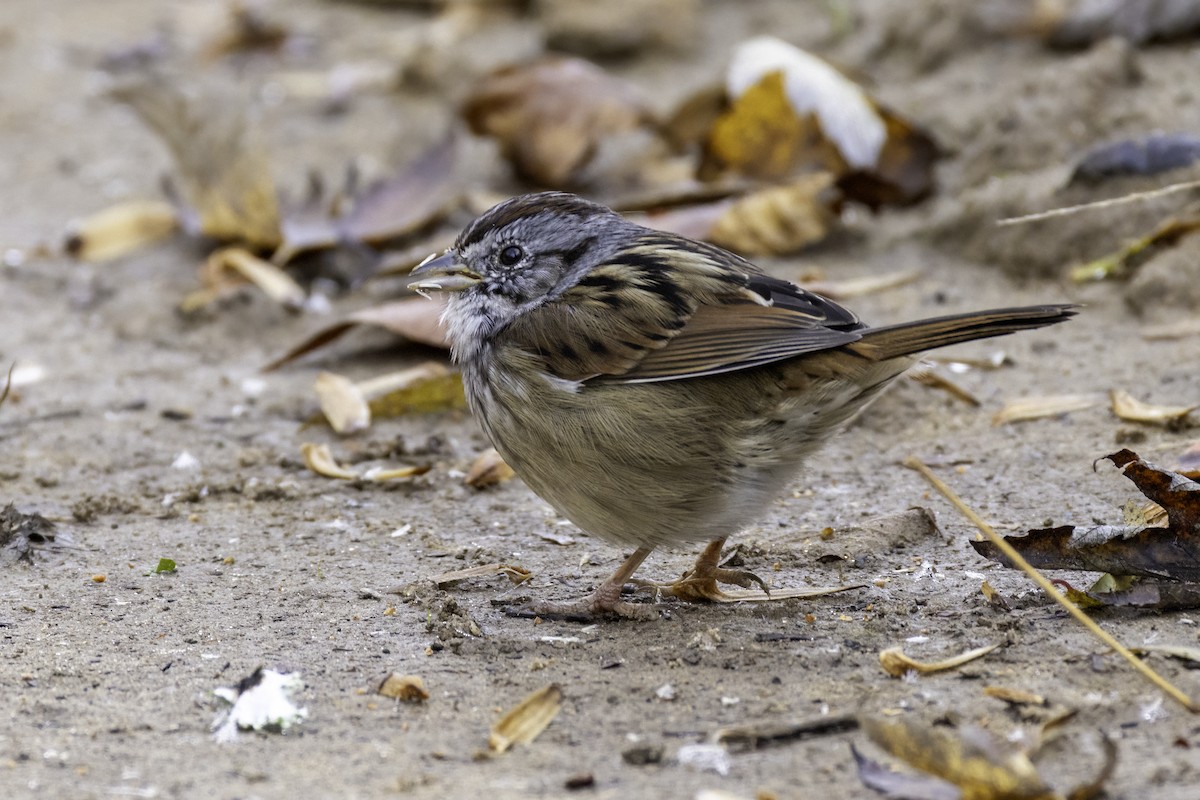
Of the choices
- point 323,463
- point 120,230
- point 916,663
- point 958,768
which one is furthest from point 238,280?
point 958,768

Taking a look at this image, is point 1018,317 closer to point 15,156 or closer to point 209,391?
point 209,391

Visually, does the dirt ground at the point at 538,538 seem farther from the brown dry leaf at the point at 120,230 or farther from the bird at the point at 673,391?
the bird at the point at 673,391

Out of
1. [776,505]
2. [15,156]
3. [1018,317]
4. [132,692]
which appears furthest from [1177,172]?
[15,156]

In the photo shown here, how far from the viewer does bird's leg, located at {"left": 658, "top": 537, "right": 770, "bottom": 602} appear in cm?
420

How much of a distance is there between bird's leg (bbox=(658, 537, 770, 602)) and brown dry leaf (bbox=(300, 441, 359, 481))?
137 cm

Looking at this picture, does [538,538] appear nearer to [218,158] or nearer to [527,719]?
[527,719]

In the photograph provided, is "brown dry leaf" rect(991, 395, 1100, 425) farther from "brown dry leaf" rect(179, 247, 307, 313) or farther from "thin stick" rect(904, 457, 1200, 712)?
"brown dry leaf" rect(179, 247, 307, 313)

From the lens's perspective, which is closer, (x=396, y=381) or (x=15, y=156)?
(x=396, y=381)

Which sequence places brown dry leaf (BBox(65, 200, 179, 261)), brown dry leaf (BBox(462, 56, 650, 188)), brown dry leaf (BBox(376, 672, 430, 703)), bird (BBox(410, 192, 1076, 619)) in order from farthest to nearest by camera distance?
brown dry leaf (BBox(462, 56, 650, 188))
brown dry leaf (BBox(65, 200, 179, 261))
bird (BBox(410, 192, 1076, 619))
brown dry leaf (BBox(376, 672, 430, 703))

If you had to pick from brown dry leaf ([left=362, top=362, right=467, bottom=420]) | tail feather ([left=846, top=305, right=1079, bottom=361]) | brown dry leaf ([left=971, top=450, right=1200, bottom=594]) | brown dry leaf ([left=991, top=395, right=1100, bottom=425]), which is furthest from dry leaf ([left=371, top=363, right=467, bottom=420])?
brown dry leaf ([left=971, top=450, right=1200, bottom=594])

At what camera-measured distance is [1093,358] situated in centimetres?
548

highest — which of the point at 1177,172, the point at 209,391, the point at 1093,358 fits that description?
the point at 1177,172

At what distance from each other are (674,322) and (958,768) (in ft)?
5.38

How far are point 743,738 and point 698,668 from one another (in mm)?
509
